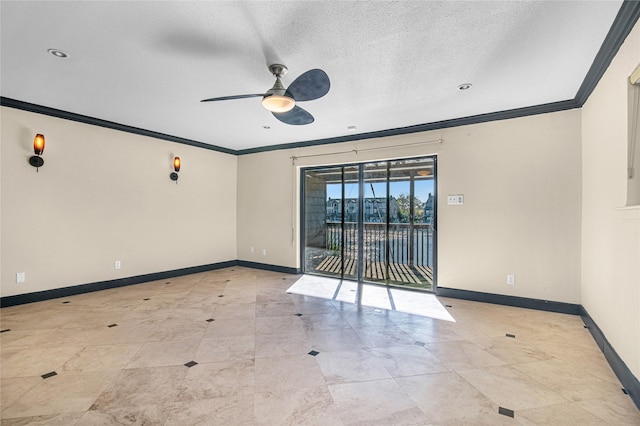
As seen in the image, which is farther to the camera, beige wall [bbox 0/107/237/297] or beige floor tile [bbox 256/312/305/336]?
beige wall [bbox 0/107/237/297]

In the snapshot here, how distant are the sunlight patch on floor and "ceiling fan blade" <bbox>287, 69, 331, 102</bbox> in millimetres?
2831

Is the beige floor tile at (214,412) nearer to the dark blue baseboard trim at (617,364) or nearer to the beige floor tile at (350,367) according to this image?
the beige floor tile at (350,367)

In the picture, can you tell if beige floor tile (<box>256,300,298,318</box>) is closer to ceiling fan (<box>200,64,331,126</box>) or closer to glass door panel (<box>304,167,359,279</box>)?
glass door panel (<box>304,167,359,279</box>)

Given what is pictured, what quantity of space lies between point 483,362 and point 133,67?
4.20 m

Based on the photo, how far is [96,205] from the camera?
14.9 ft

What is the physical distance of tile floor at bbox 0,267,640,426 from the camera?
1.89m

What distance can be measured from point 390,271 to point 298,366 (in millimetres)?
3437

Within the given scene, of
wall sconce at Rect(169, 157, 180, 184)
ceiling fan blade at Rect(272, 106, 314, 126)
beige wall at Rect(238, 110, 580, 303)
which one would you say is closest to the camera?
ceiling fan blade at Rect(272, 106, 314, 126)

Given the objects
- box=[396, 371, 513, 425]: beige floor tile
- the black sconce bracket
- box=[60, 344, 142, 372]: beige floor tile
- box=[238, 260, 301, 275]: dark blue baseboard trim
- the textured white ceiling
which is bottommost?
box=[396, 371, 513, 425]: beige floor tile

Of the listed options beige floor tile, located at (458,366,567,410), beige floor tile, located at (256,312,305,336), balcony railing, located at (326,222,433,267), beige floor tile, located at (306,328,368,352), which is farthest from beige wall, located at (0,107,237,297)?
beige floor tile, located at (458,366,567,410)

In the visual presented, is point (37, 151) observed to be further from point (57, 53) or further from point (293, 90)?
point (293, 90)

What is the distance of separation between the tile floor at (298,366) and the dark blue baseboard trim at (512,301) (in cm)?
13

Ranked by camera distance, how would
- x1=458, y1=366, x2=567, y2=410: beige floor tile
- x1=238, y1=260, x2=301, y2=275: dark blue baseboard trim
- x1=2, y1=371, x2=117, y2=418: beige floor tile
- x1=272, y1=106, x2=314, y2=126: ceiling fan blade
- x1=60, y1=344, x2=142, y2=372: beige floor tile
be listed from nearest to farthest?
x1=2, y1=371, x2=117, y2=418: beige floor tile → x1=458, y1=366, x2=567, y2=410: beige floor tile → x1=60, y1=344, x2=142, y2=372: beige floor tile → x1=272, y1=106, x2=314, y2=126: ceiling fan blade → x1=238, y1=260, x2=301, y2=275: dark blue baseboard trim

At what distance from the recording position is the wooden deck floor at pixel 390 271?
5.13m
